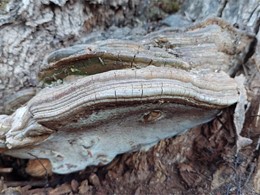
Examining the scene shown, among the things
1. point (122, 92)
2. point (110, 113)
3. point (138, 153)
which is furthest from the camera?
point (138, 153)

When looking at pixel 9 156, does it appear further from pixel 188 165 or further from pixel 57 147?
pixel 188 165

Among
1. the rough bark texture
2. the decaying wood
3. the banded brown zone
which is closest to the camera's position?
the banded brown zone

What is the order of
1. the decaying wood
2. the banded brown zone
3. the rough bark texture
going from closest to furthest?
the banded brown zone < the decaying wood < the rough bark texture

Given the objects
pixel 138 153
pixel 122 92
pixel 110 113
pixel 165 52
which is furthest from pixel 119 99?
pixel 138 153

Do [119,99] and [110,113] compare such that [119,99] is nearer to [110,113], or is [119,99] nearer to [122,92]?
[122,92]

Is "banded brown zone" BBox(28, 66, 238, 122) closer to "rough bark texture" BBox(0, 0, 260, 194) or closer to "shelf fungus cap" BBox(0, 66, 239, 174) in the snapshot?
"shelf fungus cap" BBox(0, 66, 239, 174)

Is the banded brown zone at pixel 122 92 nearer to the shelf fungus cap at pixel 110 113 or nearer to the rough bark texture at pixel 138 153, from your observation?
the shelf fungus cap at pixel 110 113

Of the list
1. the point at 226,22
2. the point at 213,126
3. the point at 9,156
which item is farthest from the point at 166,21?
the point at 9,156

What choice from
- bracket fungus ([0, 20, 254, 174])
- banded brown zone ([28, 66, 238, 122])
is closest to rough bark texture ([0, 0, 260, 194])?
bracket fungus ([0, 20, 254, 174])
